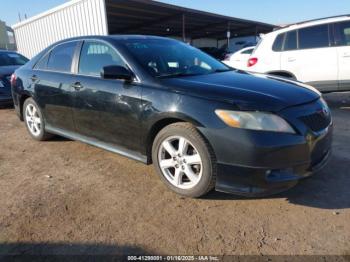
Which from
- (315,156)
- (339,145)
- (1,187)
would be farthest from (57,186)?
(339,145)

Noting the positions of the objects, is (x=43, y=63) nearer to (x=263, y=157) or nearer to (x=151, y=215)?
(x=151, y=215)

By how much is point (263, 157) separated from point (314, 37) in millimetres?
5229

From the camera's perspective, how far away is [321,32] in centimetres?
699

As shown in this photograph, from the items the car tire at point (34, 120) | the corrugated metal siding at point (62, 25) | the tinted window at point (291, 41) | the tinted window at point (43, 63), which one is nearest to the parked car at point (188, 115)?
the tinted window at point (43, 63)

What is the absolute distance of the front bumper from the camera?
9.16 feet

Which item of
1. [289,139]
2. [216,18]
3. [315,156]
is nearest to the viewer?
[289,139]

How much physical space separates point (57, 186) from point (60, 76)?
1.62 metres

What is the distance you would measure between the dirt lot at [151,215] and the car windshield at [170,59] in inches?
47.5

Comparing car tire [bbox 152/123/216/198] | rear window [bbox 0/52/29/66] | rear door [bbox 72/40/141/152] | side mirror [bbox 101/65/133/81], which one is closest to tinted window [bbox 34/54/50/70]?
rear door [bbox 72/40/141/152]

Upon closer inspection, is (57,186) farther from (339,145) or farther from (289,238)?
(339,145)

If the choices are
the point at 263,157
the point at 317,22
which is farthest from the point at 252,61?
A: the point at 263,157

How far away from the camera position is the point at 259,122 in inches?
111

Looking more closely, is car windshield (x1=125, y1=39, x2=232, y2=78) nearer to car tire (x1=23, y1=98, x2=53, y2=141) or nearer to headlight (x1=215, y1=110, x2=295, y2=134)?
headlight (x1=215, y1=110, x2=295, y2=134)

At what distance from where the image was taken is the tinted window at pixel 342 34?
679cm
